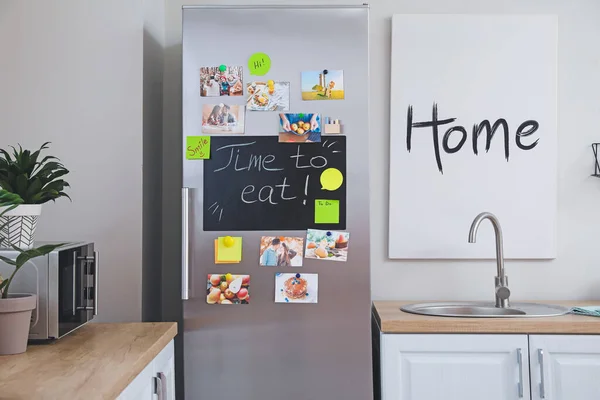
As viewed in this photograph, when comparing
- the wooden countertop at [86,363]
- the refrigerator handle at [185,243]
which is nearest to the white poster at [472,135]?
the refrigerator handle at [185,243]

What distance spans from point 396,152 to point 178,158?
3.23 ft

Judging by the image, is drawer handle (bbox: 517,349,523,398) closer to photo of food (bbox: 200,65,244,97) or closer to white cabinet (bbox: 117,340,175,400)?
white cabinet (bbox: 117,340,175,400)

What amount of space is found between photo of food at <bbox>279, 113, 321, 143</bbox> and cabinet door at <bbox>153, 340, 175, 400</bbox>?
0.81 metres

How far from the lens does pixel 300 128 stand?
7.02 feet

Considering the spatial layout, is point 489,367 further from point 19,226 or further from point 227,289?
point 19,226

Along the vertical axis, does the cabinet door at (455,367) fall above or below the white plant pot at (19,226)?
below

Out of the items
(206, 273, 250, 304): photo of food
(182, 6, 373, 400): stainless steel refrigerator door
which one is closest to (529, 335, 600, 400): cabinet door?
(182, 6, 373, 400): stainless steel refrigerator door

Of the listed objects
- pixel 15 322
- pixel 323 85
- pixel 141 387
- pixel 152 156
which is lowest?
pixel 141 387

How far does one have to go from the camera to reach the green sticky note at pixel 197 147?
2141 millimetres

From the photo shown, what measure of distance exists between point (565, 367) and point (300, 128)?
1241mm

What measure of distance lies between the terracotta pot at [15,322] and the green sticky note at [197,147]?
2.47ft

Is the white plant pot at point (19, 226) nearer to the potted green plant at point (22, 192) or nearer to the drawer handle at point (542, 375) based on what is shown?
the potted green plant at point (22, 192)

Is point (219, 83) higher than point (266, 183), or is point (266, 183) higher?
point (219, 83)

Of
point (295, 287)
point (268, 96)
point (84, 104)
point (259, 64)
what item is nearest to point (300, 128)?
point (268, 96)
